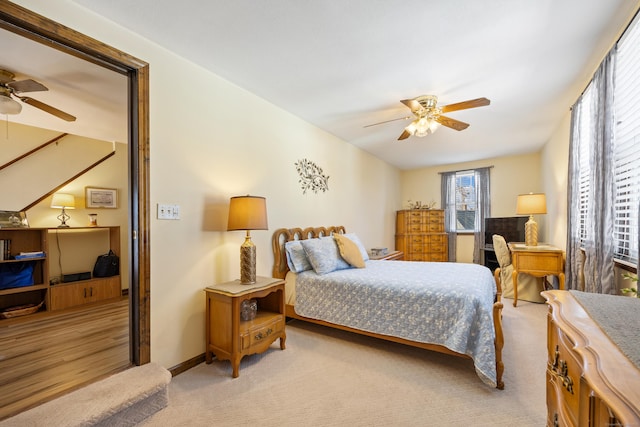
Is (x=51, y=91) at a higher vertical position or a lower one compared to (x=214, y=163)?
higher

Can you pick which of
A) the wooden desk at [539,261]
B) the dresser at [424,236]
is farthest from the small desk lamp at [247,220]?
the dresser at [424,236]

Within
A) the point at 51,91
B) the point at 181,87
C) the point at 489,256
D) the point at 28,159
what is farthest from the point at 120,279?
the point at 489,256

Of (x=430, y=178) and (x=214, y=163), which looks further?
(x=430, y=178)

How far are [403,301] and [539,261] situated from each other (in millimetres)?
2431

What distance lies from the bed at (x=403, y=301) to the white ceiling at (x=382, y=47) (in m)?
1.68

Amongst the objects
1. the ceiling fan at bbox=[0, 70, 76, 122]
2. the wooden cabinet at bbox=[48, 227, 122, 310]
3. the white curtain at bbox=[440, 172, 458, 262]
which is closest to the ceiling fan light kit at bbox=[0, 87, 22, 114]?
the ceiling fan at bbox=[0, 70, 76, 122]

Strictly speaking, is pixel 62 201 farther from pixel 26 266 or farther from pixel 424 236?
pixel 424 236

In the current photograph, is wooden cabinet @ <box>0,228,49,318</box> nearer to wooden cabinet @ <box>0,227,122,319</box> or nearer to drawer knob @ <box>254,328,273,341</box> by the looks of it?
wooden cabinet @ <box>0,227,122,319</box>

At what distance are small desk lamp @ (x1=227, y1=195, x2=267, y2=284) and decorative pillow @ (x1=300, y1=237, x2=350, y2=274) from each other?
0.77m

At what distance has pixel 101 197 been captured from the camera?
4332 millimetres

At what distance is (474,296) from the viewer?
2.16m

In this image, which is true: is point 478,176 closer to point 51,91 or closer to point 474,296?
point 474,296

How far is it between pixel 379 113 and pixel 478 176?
12.6ft

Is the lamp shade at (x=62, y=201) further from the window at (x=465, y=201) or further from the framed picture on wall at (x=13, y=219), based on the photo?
the window at (x=465, y=201)
